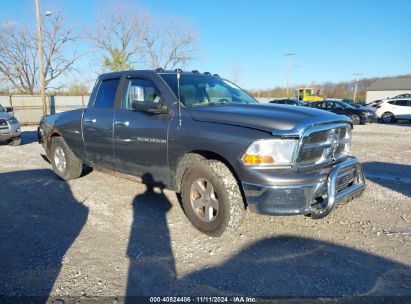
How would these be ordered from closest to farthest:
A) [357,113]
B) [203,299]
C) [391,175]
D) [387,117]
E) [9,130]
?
1. [203,299]
2. [391,175]
3. [9,130]
4. [357,113]
5. [387,117]

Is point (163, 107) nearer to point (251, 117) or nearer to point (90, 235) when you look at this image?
point (251, 117)

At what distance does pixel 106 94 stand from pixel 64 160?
1.78m

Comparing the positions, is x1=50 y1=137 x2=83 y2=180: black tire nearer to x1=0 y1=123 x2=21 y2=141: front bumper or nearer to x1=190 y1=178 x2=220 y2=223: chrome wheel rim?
x1=190 y1=178 x2=220 y2=223: chrome wheel rim

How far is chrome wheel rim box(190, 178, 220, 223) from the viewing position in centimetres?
367

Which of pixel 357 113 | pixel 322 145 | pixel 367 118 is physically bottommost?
pixel 367 118

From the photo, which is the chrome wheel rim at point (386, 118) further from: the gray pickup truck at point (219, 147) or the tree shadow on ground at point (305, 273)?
the tree shadow on ground at point (305, 273)

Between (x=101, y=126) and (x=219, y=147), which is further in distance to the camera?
(x=101, y=126)

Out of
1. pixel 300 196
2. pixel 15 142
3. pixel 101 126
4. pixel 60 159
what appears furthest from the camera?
pixel 15 142

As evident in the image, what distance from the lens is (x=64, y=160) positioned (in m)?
6.10

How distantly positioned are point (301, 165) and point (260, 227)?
110 centimetres

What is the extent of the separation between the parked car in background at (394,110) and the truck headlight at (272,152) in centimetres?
2298

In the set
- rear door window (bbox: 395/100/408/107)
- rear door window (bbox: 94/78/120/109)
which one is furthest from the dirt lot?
rear door window (bbox: 395/100/408/107)

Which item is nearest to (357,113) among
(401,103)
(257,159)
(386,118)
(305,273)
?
(386,118)

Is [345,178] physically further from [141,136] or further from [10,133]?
[10,133]
